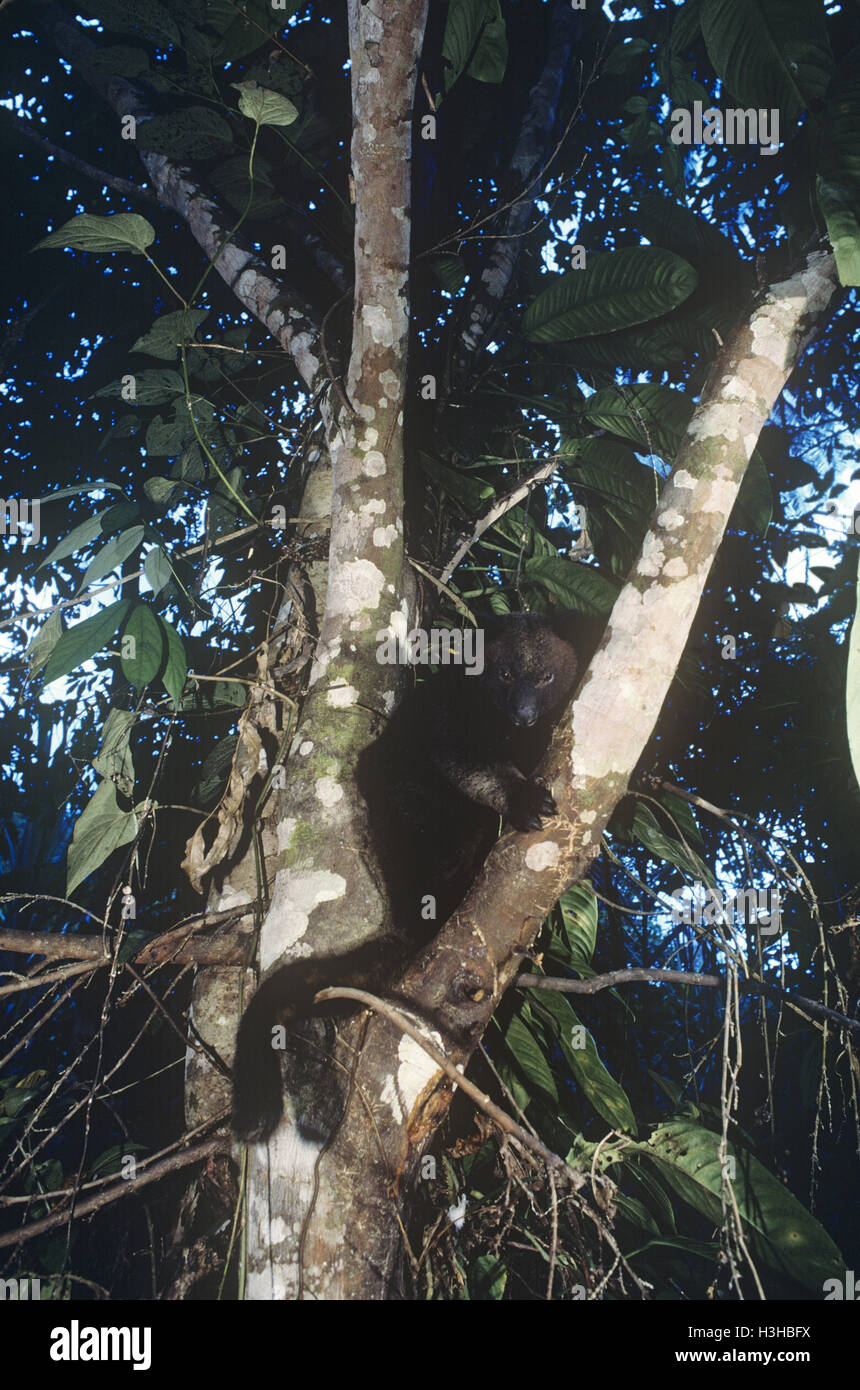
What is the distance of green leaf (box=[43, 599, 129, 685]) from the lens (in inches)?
71.7

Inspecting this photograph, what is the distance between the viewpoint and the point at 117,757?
94.0 inches

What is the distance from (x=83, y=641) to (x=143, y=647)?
0.16m

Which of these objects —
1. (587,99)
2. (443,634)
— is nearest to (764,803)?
(443,634)

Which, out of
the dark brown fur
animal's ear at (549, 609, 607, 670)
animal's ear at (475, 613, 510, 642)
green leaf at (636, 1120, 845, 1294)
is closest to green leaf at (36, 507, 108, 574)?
the dark brown fur

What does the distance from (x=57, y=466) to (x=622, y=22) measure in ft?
13.8

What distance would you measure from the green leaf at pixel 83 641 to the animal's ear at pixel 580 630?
1.90 m

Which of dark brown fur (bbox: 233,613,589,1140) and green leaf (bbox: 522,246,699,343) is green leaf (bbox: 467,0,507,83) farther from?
dark brown fur (bbox: 233,613,589,1140)

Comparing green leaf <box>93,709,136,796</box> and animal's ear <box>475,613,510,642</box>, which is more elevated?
animal's ear <box>475,613,510,642</box>

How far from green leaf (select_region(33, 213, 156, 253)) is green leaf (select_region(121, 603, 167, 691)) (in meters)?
1.15

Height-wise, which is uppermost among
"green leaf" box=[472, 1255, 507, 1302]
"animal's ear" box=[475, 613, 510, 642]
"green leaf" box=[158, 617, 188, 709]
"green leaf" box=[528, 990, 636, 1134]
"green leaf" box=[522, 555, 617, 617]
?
"green leaf" box=[522, 555, 617, 617]

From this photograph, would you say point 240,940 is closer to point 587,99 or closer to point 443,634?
point 443,634

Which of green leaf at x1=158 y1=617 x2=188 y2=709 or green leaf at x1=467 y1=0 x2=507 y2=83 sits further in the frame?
green leaf at x1=467 y1=0 x2=507 y2=83

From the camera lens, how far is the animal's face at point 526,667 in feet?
9.96

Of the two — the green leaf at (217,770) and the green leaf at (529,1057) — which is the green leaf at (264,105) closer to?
the green leaf at (217,770)
